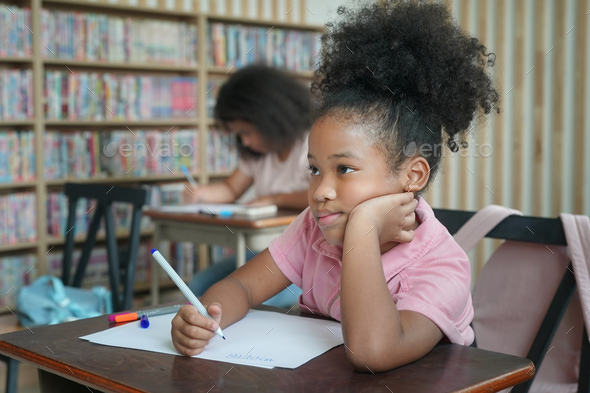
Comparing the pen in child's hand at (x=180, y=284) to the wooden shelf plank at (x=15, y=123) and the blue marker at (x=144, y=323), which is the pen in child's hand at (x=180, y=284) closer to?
the blue marker at (x=144, y=323)

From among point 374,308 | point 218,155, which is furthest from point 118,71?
point 374,308

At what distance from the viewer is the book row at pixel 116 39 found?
3.19m

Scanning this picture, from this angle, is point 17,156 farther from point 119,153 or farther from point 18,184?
point 119,153

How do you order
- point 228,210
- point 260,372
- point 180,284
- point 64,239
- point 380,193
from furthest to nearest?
point 64,239 < point 228,210 < point 380,193 < point 180,284 < point 260,372

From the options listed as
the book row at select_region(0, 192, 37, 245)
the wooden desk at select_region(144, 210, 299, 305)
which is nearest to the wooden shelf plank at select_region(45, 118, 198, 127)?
the book row at select_region(0, 192, 37, 245)

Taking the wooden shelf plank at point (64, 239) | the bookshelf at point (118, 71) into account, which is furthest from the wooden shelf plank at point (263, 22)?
the wooden shelf plank at point (64, 239)

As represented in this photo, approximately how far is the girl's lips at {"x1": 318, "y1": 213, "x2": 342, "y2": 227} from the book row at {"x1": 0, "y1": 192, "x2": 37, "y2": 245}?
8.60 feet

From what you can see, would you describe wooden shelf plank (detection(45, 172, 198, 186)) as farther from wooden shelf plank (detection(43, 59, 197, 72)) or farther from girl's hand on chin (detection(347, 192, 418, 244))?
girl's hand on chin (detection(347, 192, 418, 244))

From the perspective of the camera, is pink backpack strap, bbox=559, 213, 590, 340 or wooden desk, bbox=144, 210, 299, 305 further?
wooden desk, bbox=144, 210, 299, 305

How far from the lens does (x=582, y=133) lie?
241 centimetres

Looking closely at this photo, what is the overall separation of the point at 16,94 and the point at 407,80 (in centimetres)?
261

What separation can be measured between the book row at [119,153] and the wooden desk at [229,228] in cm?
90

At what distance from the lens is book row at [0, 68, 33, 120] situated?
9.89 ft

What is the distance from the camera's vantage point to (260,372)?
0.71 metres
